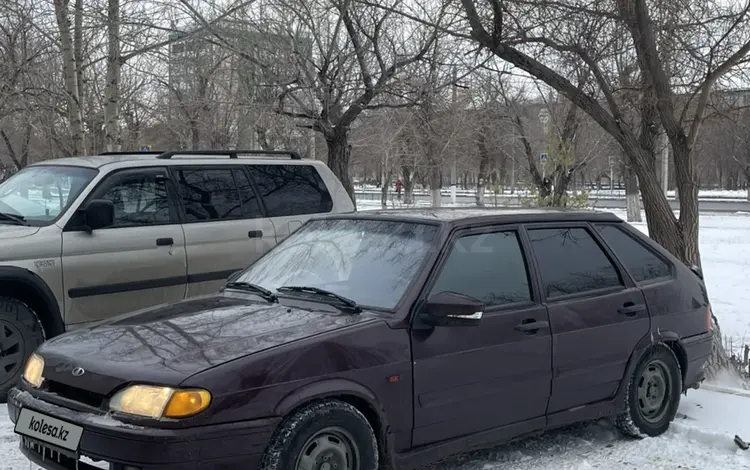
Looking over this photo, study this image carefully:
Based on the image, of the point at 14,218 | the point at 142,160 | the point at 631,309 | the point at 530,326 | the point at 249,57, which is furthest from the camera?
the point at 249,57

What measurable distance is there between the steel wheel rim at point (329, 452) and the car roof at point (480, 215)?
4.70 ft

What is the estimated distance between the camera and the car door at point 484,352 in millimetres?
4129

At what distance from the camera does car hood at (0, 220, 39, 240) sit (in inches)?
238

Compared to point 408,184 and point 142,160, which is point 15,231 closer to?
point 142,160

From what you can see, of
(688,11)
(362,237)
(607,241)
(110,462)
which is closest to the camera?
(110,462)

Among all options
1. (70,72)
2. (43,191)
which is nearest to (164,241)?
(43,191)

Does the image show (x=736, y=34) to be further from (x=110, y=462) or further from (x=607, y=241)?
(x=110, y=462)

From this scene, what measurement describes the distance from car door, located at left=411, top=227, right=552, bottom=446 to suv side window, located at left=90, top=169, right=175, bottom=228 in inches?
135

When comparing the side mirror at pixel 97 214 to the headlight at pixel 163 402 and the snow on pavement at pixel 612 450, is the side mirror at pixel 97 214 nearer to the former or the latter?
the snow on pavement at pixel 612 450

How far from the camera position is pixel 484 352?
4344 mm

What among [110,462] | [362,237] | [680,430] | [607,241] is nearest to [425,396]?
[362,237]

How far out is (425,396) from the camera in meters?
4.10

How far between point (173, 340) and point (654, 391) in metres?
3.35

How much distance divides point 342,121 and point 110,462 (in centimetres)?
927
